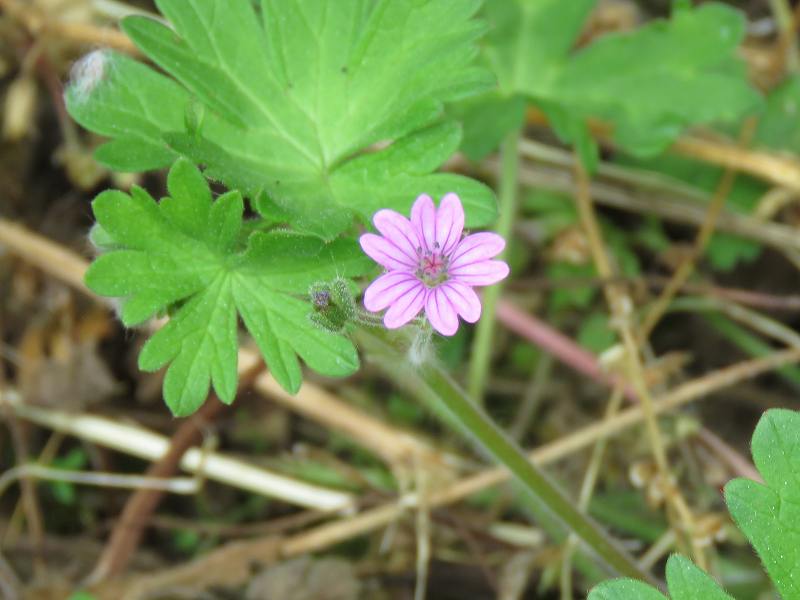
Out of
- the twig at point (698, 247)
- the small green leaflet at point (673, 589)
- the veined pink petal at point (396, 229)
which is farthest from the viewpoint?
the twig at point (698, 247)

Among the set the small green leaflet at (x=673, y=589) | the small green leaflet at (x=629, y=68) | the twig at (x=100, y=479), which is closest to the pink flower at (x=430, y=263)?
the small green leaflet at (x=673, y=589)

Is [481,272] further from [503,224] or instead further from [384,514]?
[384,514]

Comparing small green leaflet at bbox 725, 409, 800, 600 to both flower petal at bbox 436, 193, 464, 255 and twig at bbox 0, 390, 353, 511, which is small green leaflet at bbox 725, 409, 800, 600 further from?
twig at bbox 0, 390, 353, 511

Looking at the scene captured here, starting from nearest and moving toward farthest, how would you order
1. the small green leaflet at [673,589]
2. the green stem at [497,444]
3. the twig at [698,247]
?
the small green leaflet at [673,589] < the green stem at [497,444] < the twig at [698,247]

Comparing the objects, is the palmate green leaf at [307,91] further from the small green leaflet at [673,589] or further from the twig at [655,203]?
the twig at [655,203]

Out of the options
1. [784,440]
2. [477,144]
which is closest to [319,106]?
[477,144]

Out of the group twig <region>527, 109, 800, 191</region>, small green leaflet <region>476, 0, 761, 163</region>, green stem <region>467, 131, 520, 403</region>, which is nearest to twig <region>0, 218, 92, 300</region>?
green stem <region>467, 131, 520, 403</region>
